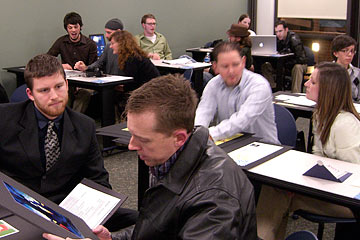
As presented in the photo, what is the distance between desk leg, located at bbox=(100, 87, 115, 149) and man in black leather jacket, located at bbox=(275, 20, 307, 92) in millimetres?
3502

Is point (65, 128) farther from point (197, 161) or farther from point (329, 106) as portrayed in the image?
point (329, 106)

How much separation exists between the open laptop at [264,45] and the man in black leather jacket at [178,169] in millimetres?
6390

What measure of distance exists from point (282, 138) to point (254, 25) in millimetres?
6908

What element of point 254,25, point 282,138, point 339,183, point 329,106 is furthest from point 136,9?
point 339,183

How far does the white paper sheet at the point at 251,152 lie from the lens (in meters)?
2.43

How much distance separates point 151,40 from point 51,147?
5252 millimetres

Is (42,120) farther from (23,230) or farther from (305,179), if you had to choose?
(305,179)

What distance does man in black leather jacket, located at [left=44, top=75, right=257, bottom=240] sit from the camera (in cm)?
133

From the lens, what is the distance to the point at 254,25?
31.7ft

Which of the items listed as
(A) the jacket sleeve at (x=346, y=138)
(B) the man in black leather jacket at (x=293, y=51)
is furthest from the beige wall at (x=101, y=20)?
(A) the jacket sleeve at (x=346, y=138)

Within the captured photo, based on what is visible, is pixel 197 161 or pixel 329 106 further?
pixel 329 106

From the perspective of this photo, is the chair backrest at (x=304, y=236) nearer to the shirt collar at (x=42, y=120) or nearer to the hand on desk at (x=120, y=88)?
the shirt collar at (x=42, y=120)

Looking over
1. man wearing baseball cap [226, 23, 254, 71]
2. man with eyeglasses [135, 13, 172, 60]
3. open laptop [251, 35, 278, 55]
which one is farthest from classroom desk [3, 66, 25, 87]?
open laptop [251, 35, 278, 55]

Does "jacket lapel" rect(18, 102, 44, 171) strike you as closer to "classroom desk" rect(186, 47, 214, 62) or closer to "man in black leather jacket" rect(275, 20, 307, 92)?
"man in black leather jacket" rect(275, 20, 307, 92)
